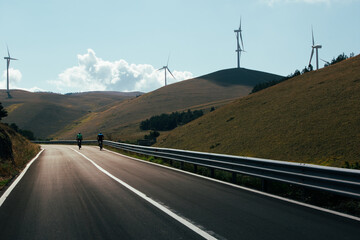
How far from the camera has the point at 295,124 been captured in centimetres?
3038

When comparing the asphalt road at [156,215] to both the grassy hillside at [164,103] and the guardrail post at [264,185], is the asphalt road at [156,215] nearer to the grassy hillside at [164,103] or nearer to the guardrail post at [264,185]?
the guardrail post at [264,185]

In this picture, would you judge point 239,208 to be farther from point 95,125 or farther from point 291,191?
point 95,125

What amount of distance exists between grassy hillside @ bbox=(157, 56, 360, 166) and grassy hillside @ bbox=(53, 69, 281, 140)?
49.0 m

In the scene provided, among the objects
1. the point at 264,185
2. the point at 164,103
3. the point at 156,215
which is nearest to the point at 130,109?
the point at 164,103

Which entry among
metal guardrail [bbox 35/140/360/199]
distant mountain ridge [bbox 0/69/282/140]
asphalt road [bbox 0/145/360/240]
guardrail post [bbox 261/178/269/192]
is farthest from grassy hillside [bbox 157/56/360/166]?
distant mountain ridge [bbox 0/69/282/140]

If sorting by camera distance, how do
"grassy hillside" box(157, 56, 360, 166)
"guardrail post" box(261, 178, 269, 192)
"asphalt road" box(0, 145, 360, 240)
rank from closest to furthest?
"asphalt road" box(0, 145, 360, 240), "guardrail post" box(261, 178, 269, 192), "grassy hillside" box(157, 56, 360, 166)

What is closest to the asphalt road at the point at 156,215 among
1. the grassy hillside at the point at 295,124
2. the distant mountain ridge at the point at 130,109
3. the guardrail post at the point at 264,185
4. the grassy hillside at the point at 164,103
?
the guardrail post at the point at 264,185

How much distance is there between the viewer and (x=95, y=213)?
A: 630 cm

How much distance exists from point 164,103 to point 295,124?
100 m

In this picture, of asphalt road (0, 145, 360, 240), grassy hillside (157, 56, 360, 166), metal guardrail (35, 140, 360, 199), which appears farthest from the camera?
grassy hillside (157, 56, 360, 166)

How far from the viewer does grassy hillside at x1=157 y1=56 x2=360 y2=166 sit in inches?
948

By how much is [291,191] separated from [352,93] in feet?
88.8

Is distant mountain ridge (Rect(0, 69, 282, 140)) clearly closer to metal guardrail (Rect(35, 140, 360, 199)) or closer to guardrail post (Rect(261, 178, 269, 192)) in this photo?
metal guardrail (Rect(35, 140, 360, 199))

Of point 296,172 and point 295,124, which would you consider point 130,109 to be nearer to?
point 295,124
